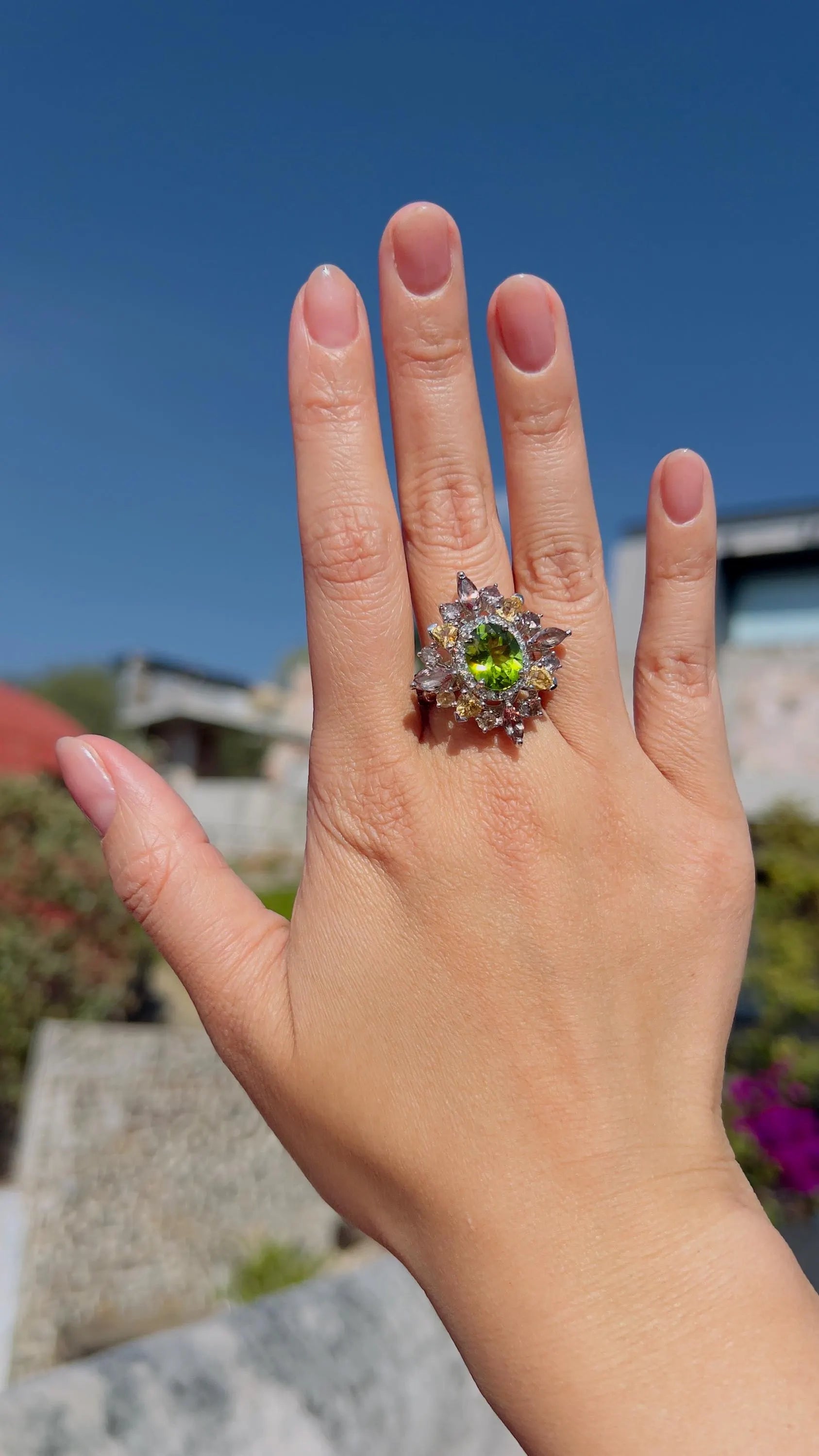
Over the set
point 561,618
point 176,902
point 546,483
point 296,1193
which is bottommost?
point 296,1193

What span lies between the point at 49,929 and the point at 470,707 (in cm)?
554

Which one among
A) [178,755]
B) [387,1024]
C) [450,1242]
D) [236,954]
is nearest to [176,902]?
[236,954]

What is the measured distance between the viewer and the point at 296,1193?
5.95m

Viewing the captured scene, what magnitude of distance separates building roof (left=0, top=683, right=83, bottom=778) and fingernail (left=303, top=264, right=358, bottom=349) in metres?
7.16

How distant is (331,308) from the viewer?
1.46 m

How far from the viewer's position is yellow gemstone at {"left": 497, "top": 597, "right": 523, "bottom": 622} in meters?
A: 1.47

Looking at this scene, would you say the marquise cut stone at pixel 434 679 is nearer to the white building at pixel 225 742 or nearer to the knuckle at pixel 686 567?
the knuckle at pixel 686 567

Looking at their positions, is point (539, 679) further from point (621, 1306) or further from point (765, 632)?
point (765, 632)

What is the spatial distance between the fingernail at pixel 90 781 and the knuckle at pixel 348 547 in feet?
1.51

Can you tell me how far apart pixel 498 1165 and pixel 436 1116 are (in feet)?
0.30

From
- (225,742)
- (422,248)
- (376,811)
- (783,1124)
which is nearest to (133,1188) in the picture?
(783,1124)

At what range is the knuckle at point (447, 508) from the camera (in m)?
1.56

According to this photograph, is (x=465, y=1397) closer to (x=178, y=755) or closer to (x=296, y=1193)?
(x=296, y=1193)

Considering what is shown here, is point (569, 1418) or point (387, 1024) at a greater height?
point (387, 1024)
